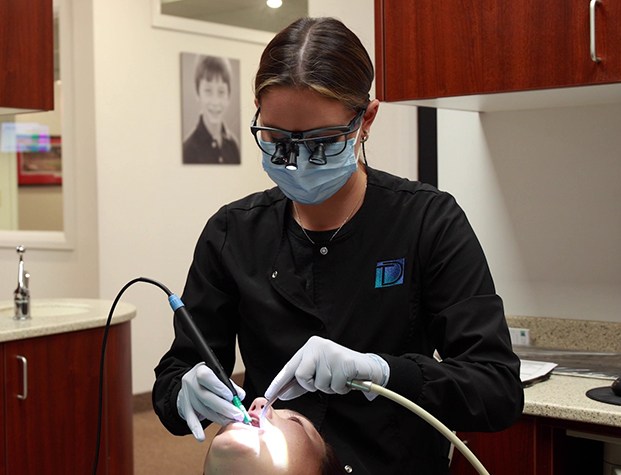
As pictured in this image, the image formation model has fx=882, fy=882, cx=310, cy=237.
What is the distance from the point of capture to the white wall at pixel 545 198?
2535 millimetres

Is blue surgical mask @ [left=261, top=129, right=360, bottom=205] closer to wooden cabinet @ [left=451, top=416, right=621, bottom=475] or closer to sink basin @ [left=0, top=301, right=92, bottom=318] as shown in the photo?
wooden cabinet @ [left=451, top=416, right=621, bottom=475]

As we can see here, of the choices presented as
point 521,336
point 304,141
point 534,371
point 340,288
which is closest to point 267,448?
point 340,288

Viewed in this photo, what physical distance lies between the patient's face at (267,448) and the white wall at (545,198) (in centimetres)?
154

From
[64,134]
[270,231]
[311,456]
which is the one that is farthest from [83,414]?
[64,134]

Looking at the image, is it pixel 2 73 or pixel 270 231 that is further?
pixel 2 73

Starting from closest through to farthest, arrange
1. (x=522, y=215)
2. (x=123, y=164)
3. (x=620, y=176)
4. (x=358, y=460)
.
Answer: (x=358, y=460)
(x=620, y=176)
(x=522, y=215)
(x=123, y=164)

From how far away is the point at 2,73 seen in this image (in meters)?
3.06

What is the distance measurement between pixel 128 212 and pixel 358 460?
3968mm

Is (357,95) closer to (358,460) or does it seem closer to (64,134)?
(358,460)

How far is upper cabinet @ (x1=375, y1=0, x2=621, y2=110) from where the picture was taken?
2089 millimetres

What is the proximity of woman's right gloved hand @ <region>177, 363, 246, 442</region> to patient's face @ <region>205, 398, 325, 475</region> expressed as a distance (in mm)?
34

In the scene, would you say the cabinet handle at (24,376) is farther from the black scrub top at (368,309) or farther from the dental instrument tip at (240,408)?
the dental instrument tip at (240,408)

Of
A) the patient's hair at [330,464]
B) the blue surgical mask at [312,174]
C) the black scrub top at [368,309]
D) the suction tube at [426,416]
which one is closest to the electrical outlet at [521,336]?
the black scrub top at [368,309]

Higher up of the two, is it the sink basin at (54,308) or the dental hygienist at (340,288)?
the dental hygienist at (340,288)
